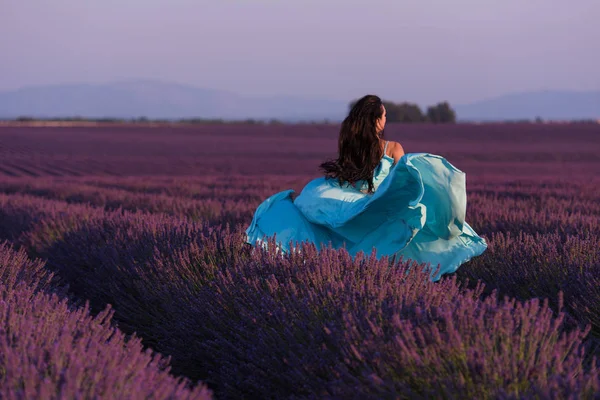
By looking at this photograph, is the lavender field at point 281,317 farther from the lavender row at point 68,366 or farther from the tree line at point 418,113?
the tree line at point 418,113

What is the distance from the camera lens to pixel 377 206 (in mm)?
4191

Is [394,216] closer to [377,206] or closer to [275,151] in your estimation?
[377,206]

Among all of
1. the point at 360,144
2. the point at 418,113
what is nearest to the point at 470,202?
the point at 360,144

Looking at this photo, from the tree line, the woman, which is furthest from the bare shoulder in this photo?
the tree line

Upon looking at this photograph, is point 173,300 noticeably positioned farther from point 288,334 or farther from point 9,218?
point 9,218

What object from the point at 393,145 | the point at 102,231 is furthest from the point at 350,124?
the point at 102,231

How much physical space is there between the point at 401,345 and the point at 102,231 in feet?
11.8

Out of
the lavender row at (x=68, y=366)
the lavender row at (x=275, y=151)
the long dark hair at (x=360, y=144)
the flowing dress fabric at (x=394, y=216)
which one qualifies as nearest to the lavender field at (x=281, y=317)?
the lavender row at (x=68, y=366)

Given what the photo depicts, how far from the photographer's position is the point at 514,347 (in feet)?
6.66

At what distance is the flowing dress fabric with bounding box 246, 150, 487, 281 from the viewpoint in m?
4.00

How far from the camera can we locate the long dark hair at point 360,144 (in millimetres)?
4320

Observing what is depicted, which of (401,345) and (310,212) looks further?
(310,212)

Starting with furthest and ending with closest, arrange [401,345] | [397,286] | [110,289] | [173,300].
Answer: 1. [110,289]
2. [173,300]
3. [397,286]
4. [401,345]

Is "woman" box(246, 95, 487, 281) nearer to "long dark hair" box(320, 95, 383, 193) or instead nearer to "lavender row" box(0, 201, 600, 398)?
"long dark hair" box(320, 95, 383, 193)
